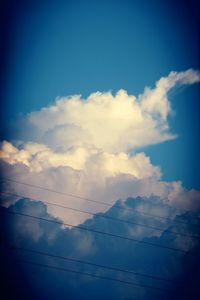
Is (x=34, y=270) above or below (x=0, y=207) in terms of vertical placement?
below

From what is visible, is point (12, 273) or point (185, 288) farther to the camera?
point (185, 288)

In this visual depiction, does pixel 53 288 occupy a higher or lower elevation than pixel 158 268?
lower

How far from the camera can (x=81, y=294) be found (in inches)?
4328

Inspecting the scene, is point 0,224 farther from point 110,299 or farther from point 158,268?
point 158,268

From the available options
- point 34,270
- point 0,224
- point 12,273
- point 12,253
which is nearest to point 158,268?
point 34,270

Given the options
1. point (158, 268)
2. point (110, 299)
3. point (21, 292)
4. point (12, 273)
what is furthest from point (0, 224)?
point (158, 268)

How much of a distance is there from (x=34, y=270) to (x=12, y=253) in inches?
2266

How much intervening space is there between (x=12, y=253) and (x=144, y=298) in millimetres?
75044

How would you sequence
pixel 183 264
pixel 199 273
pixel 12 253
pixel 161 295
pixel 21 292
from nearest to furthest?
1. pixel 21 292
2. pixel 199 273
3. pixel 12 253
4. pixel 161 295
5. pixel 183 264

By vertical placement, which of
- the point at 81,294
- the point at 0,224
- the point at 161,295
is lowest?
the point at 81,294

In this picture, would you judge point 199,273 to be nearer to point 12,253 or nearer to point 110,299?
point 12,253

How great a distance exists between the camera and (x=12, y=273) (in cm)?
3925

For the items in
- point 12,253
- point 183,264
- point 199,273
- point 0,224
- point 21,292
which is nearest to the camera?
point 0,224

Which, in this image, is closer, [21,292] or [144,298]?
[21,292]
